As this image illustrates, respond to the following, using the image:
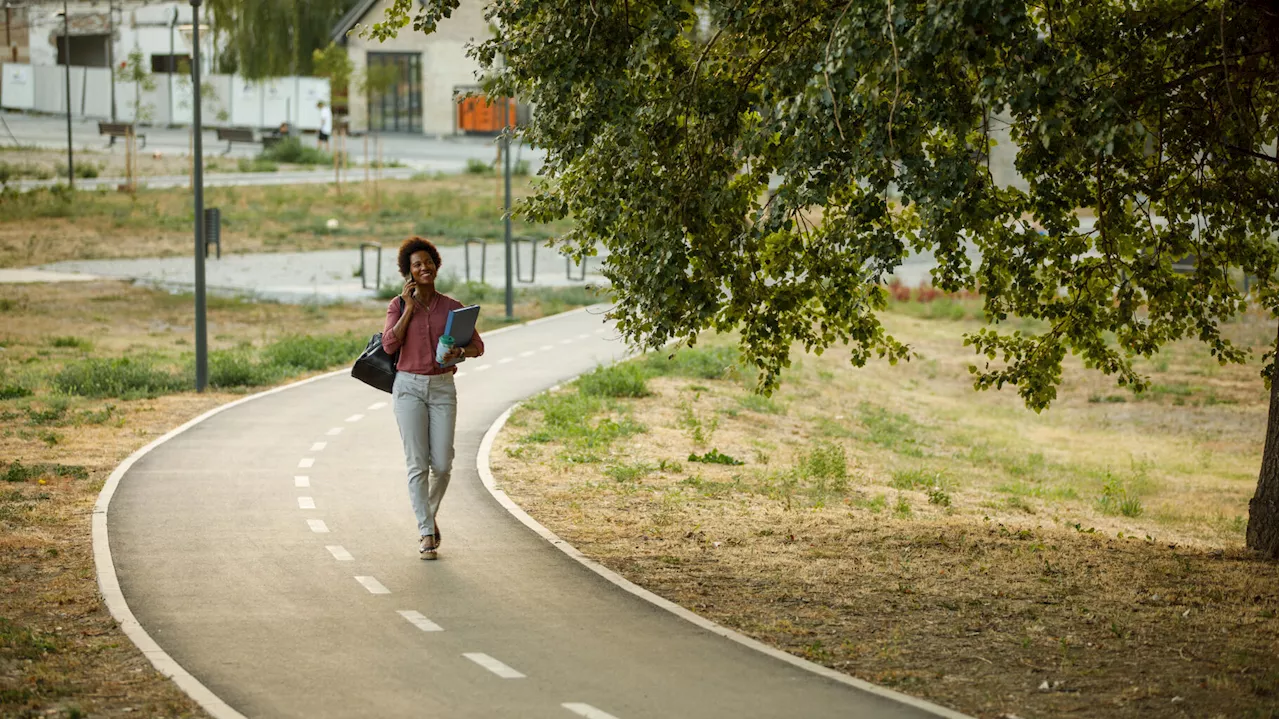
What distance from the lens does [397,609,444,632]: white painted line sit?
8797 millimetres

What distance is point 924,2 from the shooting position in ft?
31.0

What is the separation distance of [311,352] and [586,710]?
1542cm

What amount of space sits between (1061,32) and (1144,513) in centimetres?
723

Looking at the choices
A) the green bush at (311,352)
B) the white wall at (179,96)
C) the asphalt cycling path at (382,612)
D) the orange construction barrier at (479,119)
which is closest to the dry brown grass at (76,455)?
the asphalt cycling path at (382,612)

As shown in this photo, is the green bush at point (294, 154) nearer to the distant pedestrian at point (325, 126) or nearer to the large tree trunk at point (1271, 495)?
the distant pedestrian at point (325, 126)

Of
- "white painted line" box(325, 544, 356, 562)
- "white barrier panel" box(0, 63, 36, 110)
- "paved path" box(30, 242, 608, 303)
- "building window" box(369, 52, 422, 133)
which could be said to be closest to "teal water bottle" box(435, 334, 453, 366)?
A: "white painted line" box(325, 544, 356, 562)

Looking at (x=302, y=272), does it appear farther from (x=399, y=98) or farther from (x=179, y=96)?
(x=179, y=96)

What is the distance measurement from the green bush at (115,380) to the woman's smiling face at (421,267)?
935cm

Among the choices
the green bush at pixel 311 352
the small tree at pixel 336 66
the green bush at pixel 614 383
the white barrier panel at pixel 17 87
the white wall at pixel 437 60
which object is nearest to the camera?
the green bush at pixel 614 383

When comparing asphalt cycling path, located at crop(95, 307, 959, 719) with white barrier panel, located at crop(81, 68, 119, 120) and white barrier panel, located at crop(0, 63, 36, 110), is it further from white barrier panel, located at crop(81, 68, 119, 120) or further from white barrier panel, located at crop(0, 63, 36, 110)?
white barrier panel, located at crop(0, 63, 36, 110)

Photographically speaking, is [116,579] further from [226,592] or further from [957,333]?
[957,333]

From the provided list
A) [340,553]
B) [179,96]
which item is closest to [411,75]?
[179,96]

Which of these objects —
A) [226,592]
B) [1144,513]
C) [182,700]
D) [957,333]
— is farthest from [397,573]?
[957,333]

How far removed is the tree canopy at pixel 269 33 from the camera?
72875 millimetres
